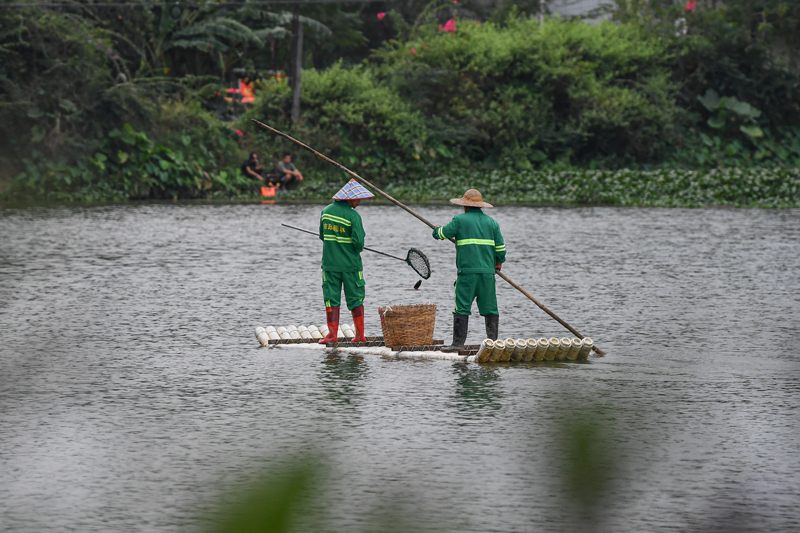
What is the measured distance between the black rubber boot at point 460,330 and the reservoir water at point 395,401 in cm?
67

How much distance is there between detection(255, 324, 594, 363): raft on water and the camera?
32.5 ft

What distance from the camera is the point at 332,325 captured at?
10695 millimetres

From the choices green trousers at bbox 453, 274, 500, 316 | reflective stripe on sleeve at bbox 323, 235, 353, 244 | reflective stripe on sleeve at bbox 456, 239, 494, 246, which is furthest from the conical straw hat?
green trousers at bbox 453, 274, 500, 316

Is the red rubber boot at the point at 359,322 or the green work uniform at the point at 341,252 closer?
the green work uniform at the point at 341,252

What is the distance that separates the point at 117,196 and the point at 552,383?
27255 mm

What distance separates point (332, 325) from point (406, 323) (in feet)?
2.32

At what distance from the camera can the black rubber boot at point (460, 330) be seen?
10461 mm

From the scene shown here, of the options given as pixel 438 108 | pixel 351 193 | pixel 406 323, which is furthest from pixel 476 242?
pixel 438 108

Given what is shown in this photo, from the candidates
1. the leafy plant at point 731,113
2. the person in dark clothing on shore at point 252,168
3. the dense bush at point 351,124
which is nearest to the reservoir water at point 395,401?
the person in dark clothing on shore at point 252,168

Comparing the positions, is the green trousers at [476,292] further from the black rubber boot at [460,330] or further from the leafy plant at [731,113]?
the leafy plant at [731,113]

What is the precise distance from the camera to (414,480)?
246 inches

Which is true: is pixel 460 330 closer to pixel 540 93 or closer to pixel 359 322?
pixel 359 322

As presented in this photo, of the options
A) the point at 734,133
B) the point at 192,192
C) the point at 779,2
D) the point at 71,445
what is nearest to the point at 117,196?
the point at 192,192

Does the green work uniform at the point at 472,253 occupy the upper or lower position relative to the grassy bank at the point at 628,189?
upper
